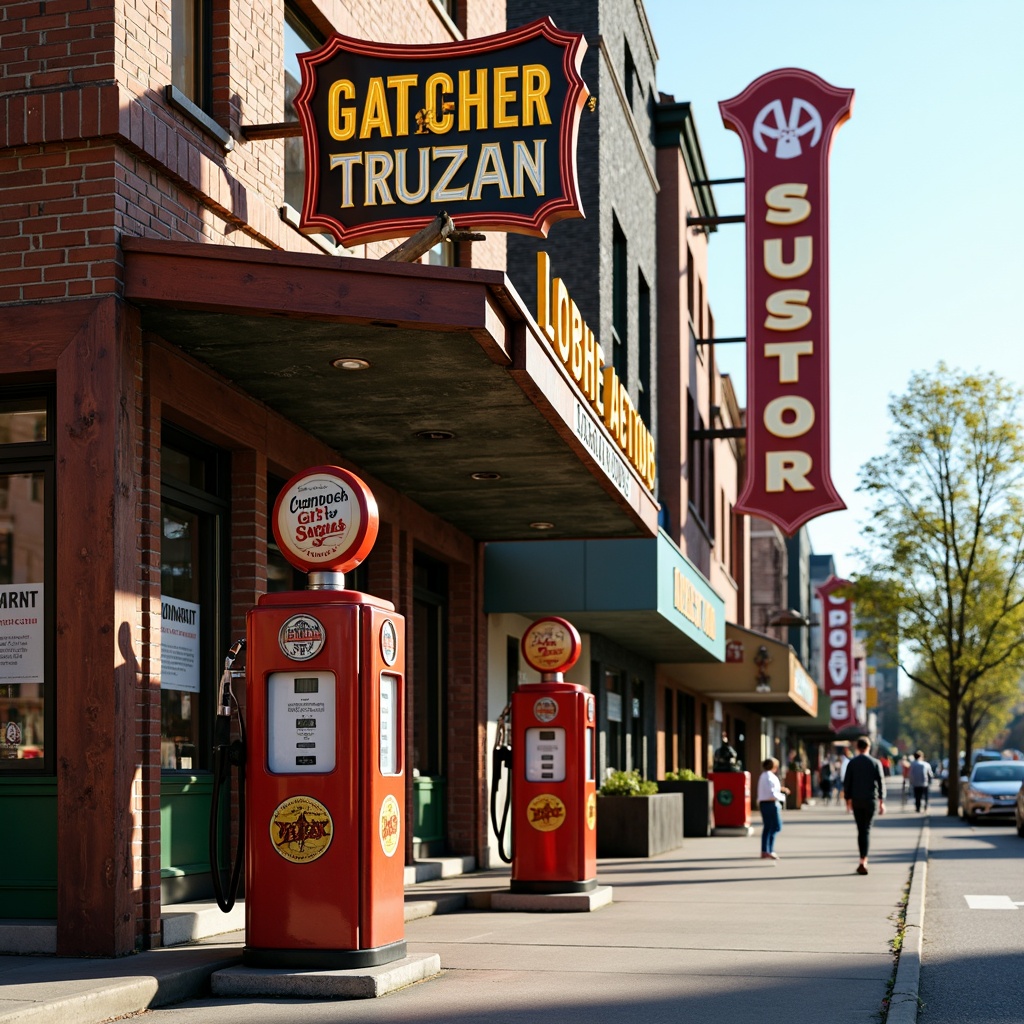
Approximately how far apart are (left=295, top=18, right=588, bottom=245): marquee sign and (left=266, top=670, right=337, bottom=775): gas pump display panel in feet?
13.5

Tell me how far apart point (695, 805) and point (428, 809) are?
11.5 metres

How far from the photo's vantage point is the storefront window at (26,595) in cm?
990

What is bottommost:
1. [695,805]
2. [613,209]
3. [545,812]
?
[695,805]

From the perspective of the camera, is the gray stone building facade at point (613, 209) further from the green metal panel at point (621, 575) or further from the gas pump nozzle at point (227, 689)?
the gas pump nozzle at point (227, 689)

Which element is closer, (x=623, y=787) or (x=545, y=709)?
(x=545, y=709)

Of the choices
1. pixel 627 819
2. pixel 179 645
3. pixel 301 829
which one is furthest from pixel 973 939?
pixel 627 819

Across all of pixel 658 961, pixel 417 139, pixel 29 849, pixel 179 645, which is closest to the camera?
pixel 29 849

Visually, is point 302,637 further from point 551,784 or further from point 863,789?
point 863,789

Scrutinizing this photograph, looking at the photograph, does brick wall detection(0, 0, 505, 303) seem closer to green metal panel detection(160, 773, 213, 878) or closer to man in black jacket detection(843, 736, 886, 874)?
green metal panel detection(160, 773, 213, 878)

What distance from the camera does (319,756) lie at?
8.96 metres

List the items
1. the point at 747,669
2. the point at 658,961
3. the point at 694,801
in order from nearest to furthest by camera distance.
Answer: the point at 658,961 < the point at 694,801 < the point at 747,669

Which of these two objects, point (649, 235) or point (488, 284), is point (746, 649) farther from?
point (488, 284)

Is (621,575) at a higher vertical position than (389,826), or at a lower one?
higher

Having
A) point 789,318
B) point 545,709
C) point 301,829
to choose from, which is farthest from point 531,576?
point 789,318
